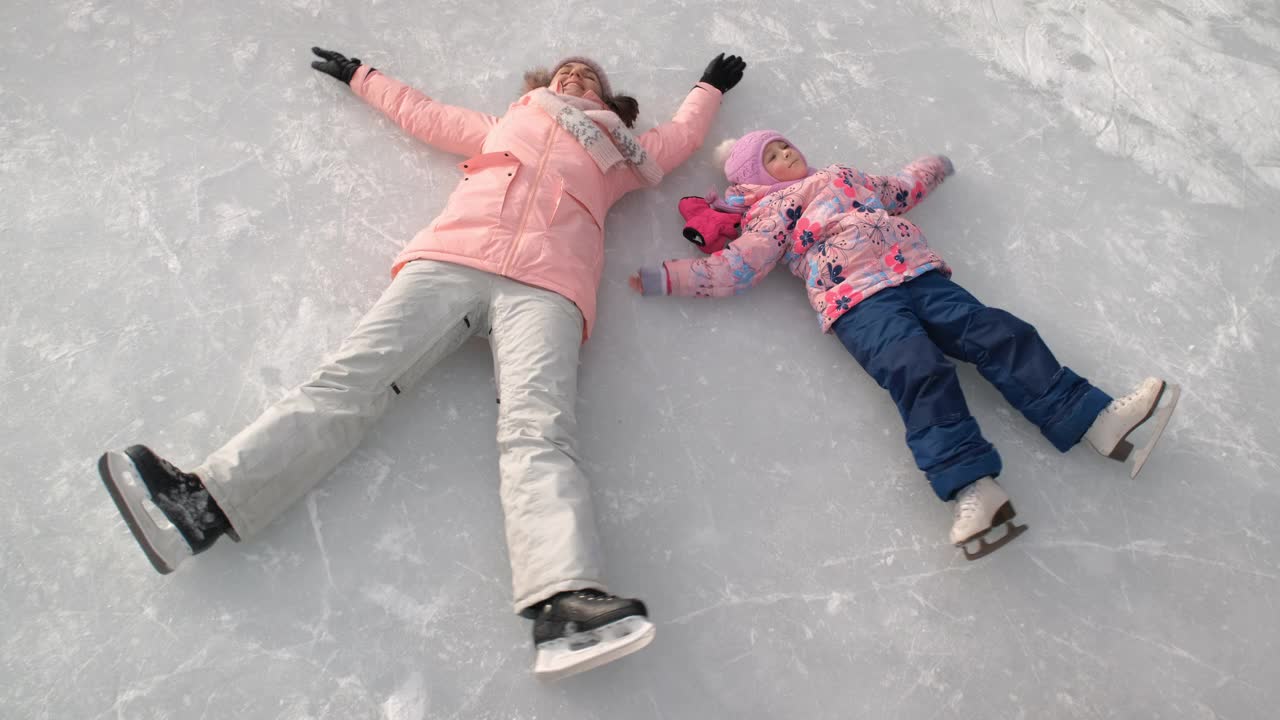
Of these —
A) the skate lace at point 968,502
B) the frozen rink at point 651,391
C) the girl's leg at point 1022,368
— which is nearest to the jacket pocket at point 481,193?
the frozen rink at point 651,391

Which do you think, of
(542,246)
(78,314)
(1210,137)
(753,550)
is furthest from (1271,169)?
(78,314)

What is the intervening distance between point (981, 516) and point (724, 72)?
1.44m

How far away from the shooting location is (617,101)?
2117mm

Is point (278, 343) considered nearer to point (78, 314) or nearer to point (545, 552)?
point (78, 314)

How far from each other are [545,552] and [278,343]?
82cm

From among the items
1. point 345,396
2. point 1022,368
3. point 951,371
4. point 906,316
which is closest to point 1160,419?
point 1022,368

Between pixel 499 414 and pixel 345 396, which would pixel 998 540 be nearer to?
pixel 499 414

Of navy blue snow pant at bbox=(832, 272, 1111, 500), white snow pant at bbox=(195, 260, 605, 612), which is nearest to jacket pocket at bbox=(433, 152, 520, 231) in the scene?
white snow pant at bbox=(195, 260, 605, 612)

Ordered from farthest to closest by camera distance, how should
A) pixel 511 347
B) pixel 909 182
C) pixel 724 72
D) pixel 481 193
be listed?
1. pixel 724 72
2. pixel 909 182
3. pixel 481 193
4. pixel 511 347

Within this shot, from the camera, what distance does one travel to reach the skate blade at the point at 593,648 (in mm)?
1254

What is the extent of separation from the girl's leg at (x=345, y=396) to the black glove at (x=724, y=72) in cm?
102

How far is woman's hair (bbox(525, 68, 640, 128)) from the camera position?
2.11m

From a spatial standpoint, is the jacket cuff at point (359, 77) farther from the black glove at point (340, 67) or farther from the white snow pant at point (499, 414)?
the white snow pant at point (499, 414)

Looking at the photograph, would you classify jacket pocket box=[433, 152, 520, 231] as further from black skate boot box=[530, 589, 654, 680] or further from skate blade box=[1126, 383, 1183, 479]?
skate blade box=[1126, 383, 1183, 479]
